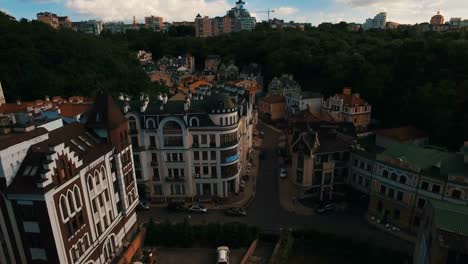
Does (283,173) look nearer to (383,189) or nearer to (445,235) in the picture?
(383,189)

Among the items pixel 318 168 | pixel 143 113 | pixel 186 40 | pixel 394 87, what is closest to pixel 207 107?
pixel 143 113

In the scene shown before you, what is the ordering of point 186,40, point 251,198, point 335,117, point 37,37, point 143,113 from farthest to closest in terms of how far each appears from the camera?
point 186,40 < point 37,37 < point 335,117 < point 251,198 < point 143,113

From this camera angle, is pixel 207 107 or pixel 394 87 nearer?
pixel 207 107

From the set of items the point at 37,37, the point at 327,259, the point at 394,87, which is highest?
the point at 37,37

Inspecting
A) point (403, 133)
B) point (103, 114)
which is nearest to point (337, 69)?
point (403, 133)

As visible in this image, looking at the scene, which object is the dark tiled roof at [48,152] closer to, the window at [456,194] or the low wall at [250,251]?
the low wall at [250,251]

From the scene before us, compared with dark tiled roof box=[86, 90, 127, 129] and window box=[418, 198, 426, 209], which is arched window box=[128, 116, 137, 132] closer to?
dark tiled roof box=[86, 90, 127, 129]

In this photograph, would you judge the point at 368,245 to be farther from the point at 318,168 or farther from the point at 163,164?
the point at 163,164

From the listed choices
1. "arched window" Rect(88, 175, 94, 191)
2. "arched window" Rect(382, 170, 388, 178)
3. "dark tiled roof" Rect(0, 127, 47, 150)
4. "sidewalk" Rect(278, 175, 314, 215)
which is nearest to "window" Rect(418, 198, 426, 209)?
A: "arched window" Rect(382, 170, 388, 178)

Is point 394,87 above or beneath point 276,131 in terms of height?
above
